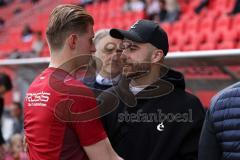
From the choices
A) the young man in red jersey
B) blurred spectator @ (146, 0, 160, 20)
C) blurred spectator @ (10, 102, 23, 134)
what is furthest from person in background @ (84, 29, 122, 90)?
blurred spectator @ (146, 0, 160, 20)

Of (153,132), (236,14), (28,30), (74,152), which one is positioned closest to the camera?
(74,152)

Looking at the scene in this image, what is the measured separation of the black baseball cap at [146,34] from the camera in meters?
2.88

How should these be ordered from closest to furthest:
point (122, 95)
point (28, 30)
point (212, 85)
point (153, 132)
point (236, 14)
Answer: point (153, 132) < point (122, 95) < point (212, 85) < point (236, 14) < point (28, 30)

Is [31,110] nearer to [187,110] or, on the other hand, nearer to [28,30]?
[187,110]

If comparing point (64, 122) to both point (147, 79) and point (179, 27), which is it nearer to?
point (147, 79)

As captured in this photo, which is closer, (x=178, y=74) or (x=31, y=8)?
(x=178, y=74)

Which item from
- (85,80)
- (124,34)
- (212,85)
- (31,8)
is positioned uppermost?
(124,34)

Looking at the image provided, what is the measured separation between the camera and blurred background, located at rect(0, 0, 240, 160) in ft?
16.9

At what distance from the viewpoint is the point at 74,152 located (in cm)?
237

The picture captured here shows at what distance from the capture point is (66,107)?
7.72 feet

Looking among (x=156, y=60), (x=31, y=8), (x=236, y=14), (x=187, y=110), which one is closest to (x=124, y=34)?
(x=156, y=60)

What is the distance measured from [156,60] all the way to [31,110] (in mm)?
763

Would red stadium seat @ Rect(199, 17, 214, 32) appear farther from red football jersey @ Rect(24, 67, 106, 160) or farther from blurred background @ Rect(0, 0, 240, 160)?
red football jersey @ Rect(24, 67, 106, 160)

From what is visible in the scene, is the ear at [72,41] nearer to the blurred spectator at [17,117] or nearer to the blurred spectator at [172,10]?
the blurred spectator at [17,117]
